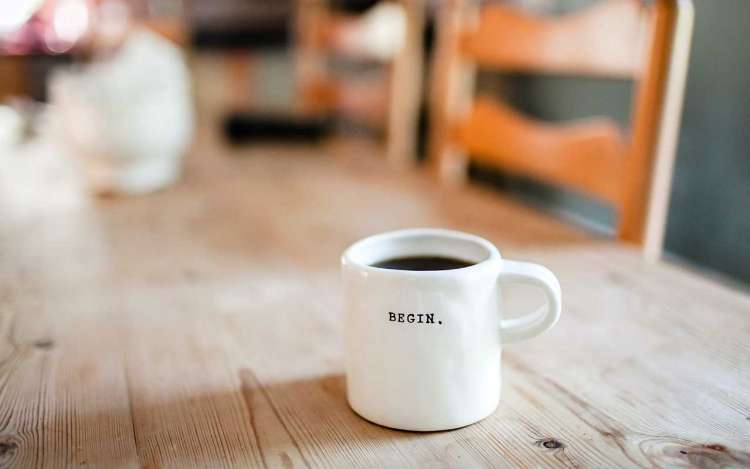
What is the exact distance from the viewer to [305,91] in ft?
6.10

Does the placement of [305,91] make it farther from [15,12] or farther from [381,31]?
[15,12]

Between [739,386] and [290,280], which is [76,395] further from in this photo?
[739,386]

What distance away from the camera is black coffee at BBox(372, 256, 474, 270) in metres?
0.44

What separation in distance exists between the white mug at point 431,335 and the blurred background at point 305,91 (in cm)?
50

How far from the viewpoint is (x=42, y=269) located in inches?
29.9

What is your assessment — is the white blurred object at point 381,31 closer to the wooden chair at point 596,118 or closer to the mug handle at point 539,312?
the wooden chair at point 596,118

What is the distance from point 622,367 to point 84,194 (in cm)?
94

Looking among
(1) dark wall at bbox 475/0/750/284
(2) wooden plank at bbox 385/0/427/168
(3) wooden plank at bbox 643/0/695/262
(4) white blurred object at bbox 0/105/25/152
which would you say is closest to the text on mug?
(3) wooden plank at bbox 643/0/695/262

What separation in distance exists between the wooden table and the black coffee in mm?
99

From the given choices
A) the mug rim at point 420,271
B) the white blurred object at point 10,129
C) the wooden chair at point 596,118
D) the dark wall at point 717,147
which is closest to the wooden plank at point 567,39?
the wooden chair at point 596,118

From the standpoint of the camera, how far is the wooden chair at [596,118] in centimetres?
74

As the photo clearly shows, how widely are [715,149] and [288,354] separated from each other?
68 cm

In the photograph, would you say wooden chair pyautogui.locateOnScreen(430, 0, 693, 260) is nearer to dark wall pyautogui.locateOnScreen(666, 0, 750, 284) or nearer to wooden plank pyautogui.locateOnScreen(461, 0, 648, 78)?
wooden plank pyautogui.locateOnScreen(461, 0, 648, 78)

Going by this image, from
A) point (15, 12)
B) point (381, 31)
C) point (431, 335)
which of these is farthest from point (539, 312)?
point (15, 12)
